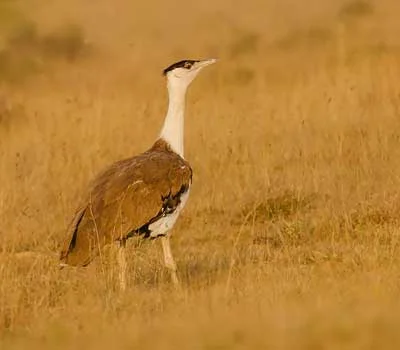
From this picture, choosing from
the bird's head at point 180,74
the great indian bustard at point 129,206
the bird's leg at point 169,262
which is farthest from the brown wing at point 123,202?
the bird's head at point 180,74

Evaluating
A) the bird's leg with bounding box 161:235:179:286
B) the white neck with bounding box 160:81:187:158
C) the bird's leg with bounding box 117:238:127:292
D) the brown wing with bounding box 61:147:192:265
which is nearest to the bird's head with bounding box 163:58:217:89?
the white neck with bounding box 160:81:187:158

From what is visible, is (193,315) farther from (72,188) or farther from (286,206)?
(72,188)

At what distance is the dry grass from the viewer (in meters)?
5.60

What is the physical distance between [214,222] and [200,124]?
354 centimetres

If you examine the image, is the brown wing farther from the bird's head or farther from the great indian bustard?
the bird's head

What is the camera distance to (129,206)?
7059 millimetres

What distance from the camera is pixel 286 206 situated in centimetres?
989

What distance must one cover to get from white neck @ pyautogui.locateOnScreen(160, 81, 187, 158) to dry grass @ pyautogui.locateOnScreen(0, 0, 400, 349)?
857 millimetres

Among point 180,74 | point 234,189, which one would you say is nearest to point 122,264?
point 180,74

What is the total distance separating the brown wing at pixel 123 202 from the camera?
23.0 ft

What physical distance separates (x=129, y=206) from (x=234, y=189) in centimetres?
A: 362

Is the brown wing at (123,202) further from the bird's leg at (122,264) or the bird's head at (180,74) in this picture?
the bird's head at (180,74)

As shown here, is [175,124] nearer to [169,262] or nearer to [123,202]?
[123,202]

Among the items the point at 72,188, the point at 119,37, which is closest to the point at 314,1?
the point at 119,37
